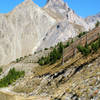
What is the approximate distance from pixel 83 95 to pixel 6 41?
180 metres

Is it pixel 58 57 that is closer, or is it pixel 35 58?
pixel 58 57

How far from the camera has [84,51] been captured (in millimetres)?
47969

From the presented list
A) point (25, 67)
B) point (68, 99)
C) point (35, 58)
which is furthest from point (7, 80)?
point (68, 99)

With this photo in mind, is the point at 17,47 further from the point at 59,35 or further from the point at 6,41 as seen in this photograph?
the point at 59,35

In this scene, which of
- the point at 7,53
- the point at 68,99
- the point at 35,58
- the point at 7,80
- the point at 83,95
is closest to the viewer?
the point at 83,95

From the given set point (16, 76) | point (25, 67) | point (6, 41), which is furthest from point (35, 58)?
point (6, 41)

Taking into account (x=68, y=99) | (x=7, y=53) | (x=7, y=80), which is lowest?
(x=68, y=99)

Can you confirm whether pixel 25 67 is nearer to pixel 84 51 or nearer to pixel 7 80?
pixel 7 80

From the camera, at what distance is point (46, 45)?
611ft

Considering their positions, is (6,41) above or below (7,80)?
above

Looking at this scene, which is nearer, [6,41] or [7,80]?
[7,80]

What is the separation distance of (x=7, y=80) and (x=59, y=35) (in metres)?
124

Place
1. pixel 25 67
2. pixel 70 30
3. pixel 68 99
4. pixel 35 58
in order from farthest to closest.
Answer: pixel 70 30
pixel 35 58
pixel 25 67
pixel 68 99

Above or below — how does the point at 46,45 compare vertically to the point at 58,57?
above
